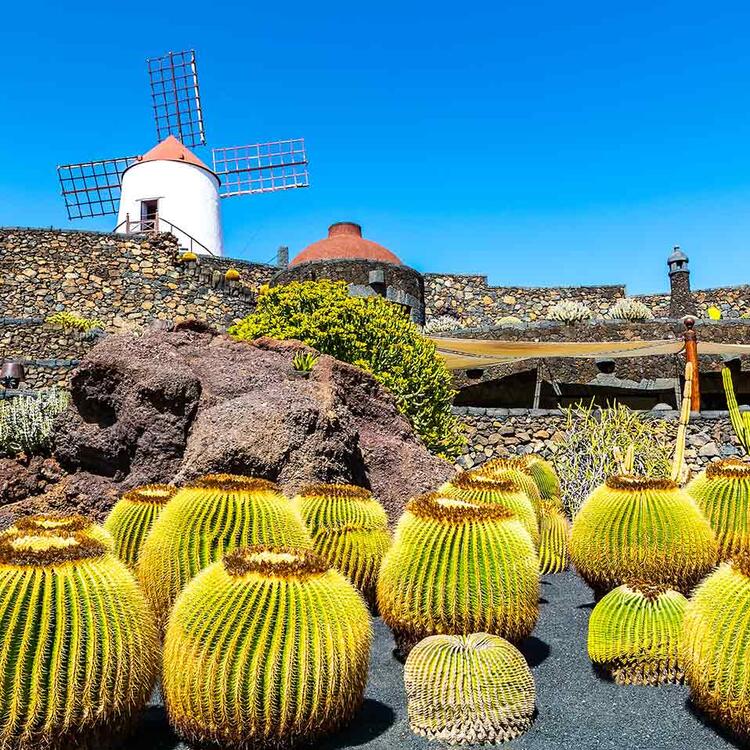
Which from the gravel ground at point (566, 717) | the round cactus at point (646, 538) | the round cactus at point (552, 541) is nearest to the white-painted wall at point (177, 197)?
the round cactus at point (552, 541)

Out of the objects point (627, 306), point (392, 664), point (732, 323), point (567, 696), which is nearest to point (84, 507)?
point (392, 664)

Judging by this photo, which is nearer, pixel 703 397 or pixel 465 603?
pixel 465 603

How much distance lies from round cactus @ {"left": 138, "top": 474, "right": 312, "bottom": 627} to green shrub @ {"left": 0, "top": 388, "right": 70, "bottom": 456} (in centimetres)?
443

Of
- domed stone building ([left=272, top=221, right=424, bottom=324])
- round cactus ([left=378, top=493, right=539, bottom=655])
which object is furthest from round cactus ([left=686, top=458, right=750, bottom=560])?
domed stone building ([left=272, top=221, right=424, bottom=324])

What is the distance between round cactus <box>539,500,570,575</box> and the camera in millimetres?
6582

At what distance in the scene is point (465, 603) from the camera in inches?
167

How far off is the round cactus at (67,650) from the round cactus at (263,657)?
0.22 m

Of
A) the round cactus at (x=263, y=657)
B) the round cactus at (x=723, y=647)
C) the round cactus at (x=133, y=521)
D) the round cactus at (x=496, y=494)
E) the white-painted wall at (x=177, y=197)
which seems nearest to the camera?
the round cactus at (x=263, y=657)

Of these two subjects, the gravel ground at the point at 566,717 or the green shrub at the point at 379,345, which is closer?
the gravel ground at the point at 566,717

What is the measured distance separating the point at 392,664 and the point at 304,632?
145 centimetres

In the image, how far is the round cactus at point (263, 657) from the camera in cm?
321

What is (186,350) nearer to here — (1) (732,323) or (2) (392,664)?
(2) (392,664)

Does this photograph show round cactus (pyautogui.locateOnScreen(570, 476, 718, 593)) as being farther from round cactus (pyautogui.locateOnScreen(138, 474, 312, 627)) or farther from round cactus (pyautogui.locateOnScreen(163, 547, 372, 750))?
round cactus (pyautogui.locateOnScreen(163, 547, 372, 750))

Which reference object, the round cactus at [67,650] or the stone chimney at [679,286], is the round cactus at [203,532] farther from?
the stone chimney at [679,286]
